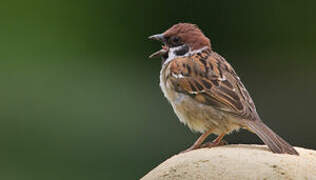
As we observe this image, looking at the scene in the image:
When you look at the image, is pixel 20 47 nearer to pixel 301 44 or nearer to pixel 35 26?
pixel 35 26

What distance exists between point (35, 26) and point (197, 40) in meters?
1.86

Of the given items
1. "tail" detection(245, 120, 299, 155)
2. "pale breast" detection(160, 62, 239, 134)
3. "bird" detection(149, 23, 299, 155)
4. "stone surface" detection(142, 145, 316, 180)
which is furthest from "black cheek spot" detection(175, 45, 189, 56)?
"stone surface" detection(142, 145, 316, 180)

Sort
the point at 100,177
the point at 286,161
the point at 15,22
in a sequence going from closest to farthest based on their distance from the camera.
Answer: the point at 286,161 < the point at 100,177 < the point at 15,22

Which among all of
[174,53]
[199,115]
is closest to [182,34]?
[174,53]

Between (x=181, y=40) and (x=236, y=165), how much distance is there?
1.65 m

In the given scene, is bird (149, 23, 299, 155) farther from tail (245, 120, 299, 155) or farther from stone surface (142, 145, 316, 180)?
stone surface (142, 145, 316, 180)

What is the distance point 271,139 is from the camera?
4234mm

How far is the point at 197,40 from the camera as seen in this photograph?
5.25 m

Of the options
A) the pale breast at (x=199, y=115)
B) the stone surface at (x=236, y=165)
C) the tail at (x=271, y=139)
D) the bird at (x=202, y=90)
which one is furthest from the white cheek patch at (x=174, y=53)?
the stone surface at (x=236, y=165)

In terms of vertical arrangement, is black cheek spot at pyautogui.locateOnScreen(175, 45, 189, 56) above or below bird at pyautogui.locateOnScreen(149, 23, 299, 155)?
above

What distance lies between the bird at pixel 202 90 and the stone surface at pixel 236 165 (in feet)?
1.67

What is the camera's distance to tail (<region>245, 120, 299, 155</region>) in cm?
A: 401

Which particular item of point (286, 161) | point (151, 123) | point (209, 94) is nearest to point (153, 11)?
point (151, 123)

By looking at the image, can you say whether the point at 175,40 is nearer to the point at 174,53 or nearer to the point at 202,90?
the point at 174,53
